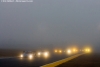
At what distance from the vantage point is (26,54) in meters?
62.4
